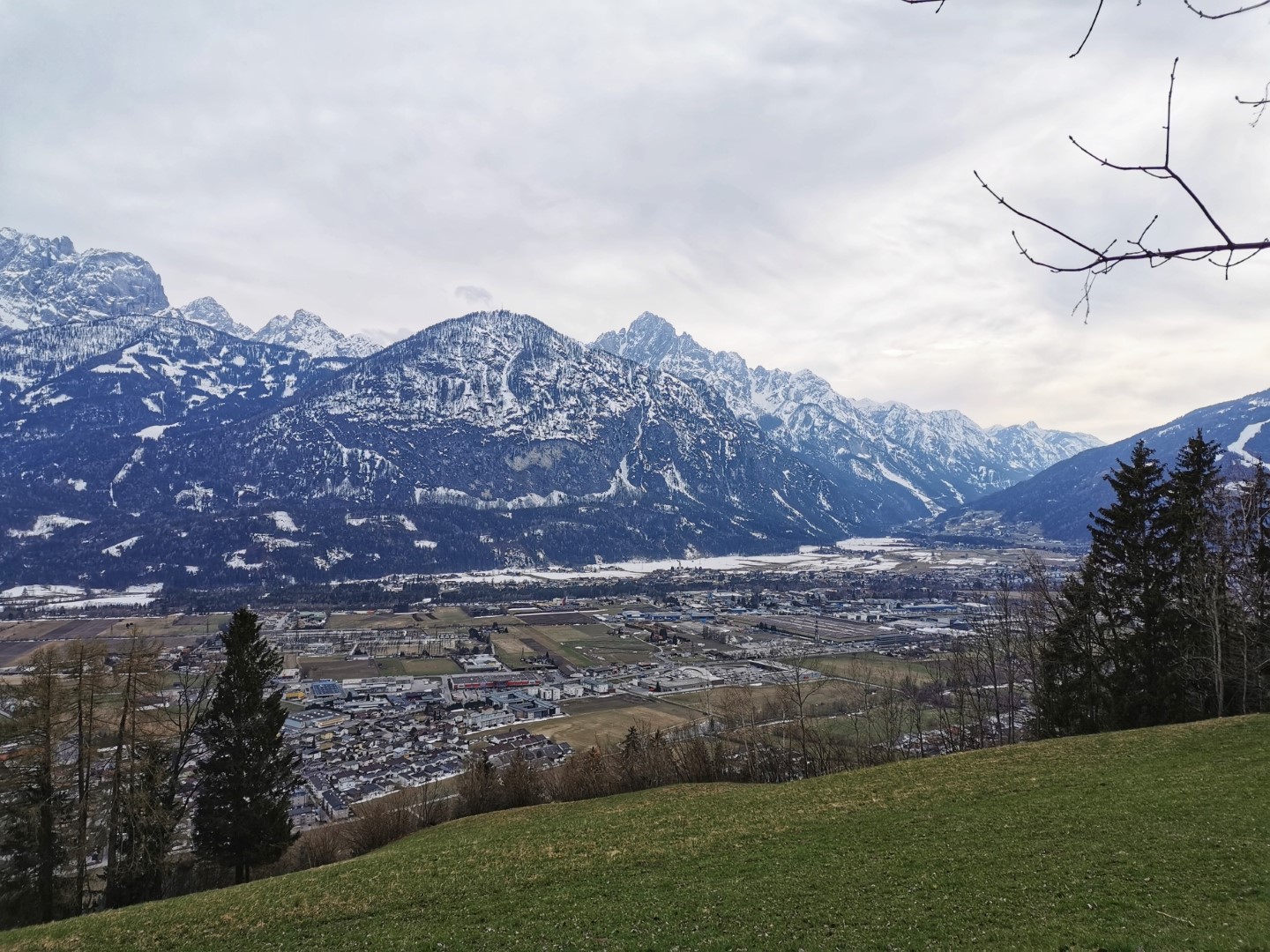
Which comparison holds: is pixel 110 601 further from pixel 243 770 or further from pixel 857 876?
pixel 857 876

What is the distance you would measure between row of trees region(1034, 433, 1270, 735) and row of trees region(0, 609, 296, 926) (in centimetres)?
3802

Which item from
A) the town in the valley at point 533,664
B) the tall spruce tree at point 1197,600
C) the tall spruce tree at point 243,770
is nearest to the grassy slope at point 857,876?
the tall spruce tree at point 1197,600

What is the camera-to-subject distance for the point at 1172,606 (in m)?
28.8

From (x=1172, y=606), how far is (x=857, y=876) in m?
25.2

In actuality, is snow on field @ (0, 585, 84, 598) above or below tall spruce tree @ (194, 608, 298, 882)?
below

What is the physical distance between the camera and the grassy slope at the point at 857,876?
10586 millimetres

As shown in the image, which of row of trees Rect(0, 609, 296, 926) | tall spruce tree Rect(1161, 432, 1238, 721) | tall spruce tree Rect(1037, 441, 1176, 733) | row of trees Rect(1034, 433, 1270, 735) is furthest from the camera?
tall spruce tree Rect(1037, 441, 1176, 733)

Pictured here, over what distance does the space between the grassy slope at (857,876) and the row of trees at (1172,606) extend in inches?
264

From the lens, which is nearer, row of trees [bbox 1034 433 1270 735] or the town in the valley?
row of trees [bbox 1034 433 1270 735]

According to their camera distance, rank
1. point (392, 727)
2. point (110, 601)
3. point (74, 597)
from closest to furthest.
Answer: point (392, 727) < point (110, 601) < point (74, 597)

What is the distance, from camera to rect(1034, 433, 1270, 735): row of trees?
27609 millimetres

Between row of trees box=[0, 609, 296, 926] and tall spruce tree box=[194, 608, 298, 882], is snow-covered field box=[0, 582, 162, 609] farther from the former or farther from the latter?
Result: tall spruce tree box=[194, 608, 298, 882]

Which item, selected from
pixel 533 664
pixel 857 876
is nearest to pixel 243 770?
pixel 857 876

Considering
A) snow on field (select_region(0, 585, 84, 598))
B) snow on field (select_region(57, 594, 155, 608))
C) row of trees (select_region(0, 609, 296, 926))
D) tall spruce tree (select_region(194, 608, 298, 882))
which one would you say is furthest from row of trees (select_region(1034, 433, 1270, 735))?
snow on field (select_region(0, 585, 84, 598))
